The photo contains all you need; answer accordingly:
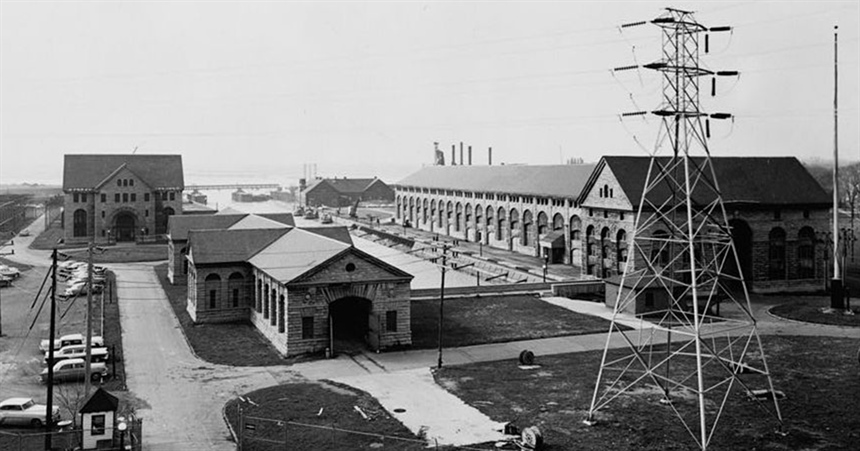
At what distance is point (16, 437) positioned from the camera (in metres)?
25.4

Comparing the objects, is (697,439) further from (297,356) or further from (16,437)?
(16,437)

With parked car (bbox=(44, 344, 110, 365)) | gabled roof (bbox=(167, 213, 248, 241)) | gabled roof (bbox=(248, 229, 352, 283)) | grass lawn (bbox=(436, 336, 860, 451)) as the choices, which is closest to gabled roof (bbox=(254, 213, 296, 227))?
gabled roof (bbox=(167, 213, 248, 241))

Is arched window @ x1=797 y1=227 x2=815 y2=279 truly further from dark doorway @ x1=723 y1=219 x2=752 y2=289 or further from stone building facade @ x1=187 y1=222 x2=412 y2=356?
stone building facade @ x1=187 y1=222 x2=412 y2=356

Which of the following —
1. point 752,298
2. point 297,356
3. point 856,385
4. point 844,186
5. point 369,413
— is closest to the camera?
point 369,413

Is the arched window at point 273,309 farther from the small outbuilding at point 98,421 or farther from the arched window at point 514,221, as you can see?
the arched window at point 514,221

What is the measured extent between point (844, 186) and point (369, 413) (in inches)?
4651

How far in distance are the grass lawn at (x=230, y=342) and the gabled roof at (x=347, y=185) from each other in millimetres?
112641

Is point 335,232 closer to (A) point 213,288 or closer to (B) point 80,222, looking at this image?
(A) point 213,288

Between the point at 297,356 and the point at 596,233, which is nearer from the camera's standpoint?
the point at 297,356

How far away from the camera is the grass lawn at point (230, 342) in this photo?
3659 cm

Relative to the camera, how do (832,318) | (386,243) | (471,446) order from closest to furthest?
(471,446) → (832,318) → (386,243)

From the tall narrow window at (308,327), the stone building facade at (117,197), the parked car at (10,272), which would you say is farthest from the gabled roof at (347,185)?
the tall narrow window at (308,327)

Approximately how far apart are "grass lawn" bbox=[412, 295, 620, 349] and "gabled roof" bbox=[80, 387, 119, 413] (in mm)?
17557

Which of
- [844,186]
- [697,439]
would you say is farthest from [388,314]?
[844,186]
